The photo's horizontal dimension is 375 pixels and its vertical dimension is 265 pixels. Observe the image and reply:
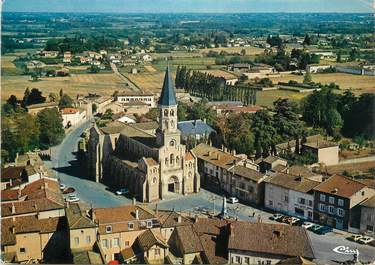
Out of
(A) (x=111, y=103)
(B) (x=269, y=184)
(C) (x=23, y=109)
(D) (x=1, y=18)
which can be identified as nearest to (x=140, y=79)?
(A) (x=111, y=103)

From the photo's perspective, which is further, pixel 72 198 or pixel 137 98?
pixel 137 98

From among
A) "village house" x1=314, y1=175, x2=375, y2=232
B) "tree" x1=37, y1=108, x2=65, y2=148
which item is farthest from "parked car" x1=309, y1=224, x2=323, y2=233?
"tree" x1=37, y1=108, x2=65, y2=148

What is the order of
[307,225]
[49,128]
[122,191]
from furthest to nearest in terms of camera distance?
[49,128] < [122,191] < [307,225]

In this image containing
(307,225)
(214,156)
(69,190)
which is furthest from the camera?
(214,156)

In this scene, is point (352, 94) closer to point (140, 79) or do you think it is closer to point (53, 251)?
point (140, 79)

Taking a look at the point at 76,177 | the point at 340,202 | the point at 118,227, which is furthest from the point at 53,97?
the point at 340,202

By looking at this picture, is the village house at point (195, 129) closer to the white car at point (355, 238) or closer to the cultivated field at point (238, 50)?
the cultivated field at point (238, 50)

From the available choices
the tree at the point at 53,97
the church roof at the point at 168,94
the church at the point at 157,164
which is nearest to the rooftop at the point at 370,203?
the church at the point at 157,164

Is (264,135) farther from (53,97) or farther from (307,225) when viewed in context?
(53,97)
